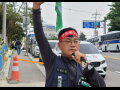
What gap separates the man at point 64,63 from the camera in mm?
1875

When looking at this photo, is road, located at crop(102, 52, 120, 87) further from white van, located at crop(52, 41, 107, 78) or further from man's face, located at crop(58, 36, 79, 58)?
man's face, located at crop(58, 36, 79, 58)

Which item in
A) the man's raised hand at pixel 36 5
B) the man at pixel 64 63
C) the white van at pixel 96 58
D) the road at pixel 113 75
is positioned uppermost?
the man's raised hand at pixel 36 5

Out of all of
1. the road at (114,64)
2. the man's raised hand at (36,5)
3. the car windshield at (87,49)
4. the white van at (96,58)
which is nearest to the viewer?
the man's raised hand at (36,5)

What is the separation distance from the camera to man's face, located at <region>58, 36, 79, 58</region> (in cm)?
211

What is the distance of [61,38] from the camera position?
7.23 ft

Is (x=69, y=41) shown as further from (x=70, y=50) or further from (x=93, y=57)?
(x=93, y=57)

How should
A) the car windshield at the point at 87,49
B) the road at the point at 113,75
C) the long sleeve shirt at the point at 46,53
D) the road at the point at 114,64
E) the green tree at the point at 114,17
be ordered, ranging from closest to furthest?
the long sleeve shirt at the point at 46,53, the road at the point at 113,75, the car windshield at the point at 87,49, the road at the point at 114,64, the green tree at the point at 114,17

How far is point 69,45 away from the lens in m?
2.13

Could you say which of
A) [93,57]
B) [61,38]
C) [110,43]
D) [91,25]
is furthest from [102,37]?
[61,38]

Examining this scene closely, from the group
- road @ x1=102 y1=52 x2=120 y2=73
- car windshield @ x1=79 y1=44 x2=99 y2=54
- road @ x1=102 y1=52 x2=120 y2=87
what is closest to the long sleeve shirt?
road @ x1=102 y1=52 x2=120 y2=87

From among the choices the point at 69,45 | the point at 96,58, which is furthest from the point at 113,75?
the point at 69,45

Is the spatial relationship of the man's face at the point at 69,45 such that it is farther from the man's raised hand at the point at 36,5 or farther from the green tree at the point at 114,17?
the green tree at the point at 114,17

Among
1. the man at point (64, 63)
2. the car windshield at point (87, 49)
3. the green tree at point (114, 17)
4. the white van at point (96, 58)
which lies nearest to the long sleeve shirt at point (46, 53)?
the man at point (64, 63)

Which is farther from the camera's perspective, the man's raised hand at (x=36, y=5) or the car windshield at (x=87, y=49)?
the car windshield at (x=87, y=49)
